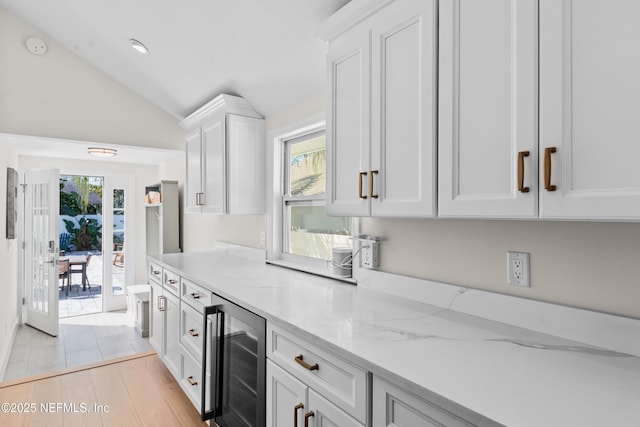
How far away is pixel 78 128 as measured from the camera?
376 cm

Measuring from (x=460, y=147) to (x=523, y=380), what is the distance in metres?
0.69

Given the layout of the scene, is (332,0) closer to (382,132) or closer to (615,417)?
(382,132)

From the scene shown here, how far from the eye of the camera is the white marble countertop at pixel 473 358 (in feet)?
2.69

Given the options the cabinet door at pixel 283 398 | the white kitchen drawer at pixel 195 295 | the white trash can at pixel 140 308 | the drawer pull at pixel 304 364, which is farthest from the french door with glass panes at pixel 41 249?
the drawer pull at pixel 304 364

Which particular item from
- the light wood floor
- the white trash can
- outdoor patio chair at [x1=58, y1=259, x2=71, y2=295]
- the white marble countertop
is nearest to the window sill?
the white marble countertop

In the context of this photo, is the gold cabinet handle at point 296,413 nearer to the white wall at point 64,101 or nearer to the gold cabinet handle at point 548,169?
the gold cabinet handle at point 548,169

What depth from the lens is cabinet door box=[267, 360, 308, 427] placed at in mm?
1374

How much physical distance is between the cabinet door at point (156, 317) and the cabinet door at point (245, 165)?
94 cm

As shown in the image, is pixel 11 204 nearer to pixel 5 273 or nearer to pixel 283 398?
pixel 5 273

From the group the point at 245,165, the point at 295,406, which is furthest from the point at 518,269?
the point at 245,165

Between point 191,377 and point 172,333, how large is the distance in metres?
0.47

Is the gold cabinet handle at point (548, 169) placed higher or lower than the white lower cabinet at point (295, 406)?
higher

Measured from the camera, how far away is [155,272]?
10.5 feet

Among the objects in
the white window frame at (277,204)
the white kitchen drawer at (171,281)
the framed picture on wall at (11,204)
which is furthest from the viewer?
the framed picture on wall at (11,204)
